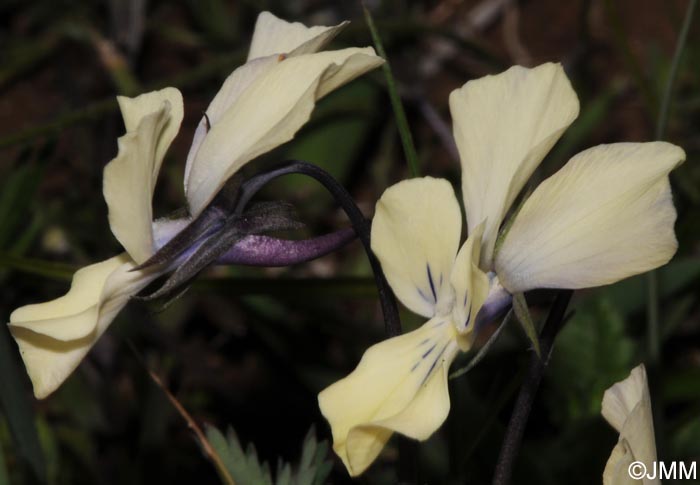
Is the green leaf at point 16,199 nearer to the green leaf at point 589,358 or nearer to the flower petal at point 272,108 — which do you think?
the green leaf at point 589,358

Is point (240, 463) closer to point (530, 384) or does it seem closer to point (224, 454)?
point (224, 454)

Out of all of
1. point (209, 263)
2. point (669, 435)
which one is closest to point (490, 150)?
point (209, 263)

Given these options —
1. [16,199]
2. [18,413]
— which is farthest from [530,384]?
[16,199]

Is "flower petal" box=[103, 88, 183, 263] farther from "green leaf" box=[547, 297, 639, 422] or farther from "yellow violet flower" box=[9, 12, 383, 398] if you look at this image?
"green leaf" box=[547, 297, 639, 422]

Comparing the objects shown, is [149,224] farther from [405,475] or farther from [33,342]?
[405,475]

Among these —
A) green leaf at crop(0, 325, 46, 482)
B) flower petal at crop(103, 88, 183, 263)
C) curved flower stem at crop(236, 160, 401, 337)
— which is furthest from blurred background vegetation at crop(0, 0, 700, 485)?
flower petal at crop(103, 88, 183, 263)

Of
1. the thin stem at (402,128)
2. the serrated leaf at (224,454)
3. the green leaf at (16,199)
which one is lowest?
the serrated leaf at (224,454)

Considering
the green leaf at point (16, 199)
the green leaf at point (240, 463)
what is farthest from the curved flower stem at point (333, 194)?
the green leaf at point (16, 199)
